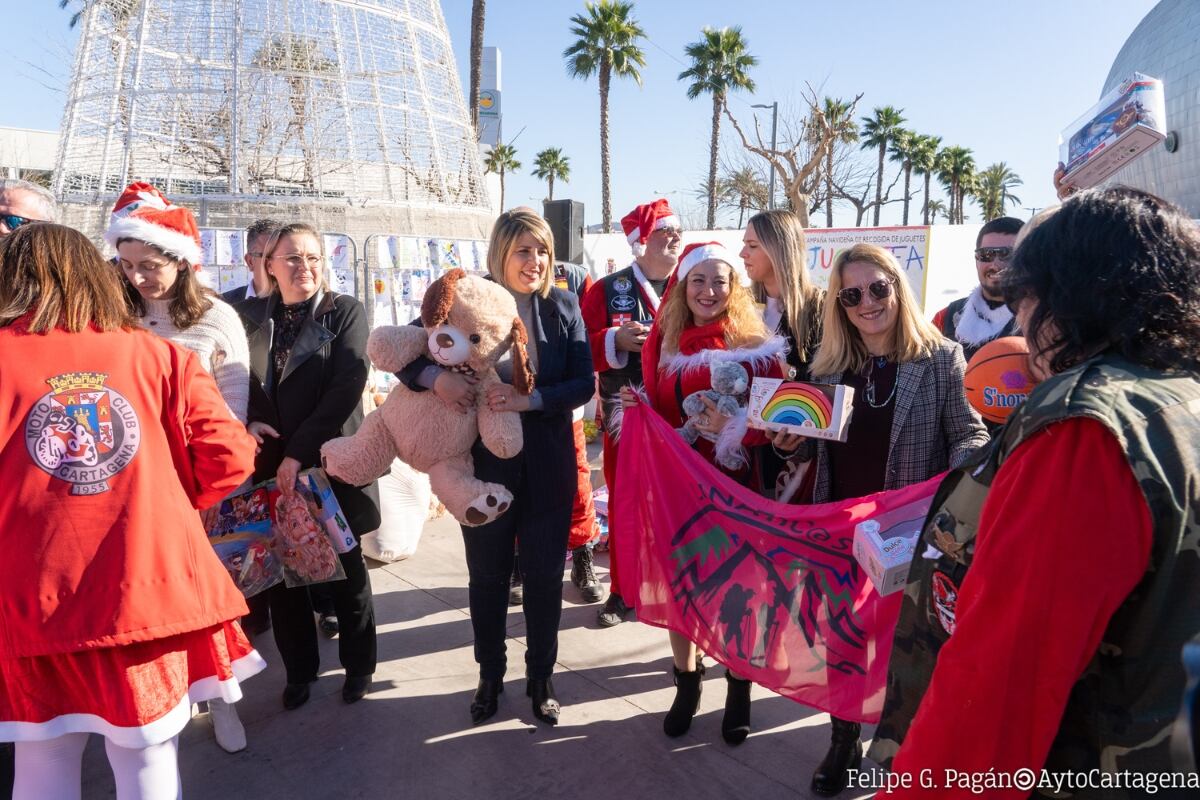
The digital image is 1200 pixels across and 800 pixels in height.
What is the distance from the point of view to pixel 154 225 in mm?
2740

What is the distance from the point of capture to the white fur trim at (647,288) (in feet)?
13.1

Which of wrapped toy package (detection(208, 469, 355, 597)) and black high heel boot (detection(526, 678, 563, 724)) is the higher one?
wrapped toy package (detection(208, 469, 355, 597))

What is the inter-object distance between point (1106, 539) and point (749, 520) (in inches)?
69.1

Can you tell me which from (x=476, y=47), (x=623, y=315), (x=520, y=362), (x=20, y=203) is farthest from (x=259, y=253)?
(x=476, y=47)

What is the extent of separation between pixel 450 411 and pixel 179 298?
3.74 ft

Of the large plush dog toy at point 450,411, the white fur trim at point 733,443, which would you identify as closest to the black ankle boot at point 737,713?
the white fur trim at point 733,443

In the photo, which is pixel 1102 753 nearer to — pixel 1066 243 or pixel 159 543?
pixel 1066 243

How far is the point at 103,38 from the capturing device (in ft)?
42.6

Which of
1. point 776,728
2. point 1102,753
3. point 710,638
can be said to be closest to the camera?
point 1102,753

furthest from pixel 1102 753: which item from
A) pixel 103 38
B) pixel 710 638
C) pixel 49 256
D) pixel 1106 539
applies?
pixel 103 38

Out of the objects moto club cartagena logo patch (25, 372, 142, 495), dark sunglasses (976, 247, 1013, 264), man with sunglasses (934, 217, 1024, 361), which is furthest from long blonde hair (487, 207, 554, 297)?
dark sunglasses (976, 247, 1013, 264)

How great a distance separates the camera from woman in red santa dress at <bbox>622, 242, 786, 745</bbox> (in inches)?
114

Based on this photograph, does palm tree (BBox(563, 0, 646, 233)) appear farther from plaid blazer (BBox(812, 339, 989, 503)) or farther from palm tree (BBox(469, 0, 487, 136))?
plaid blazer (BBox(812, 339, 989, 503))

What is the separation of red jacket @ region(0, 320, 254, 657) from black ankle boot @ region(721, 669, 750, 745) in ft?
6.37
